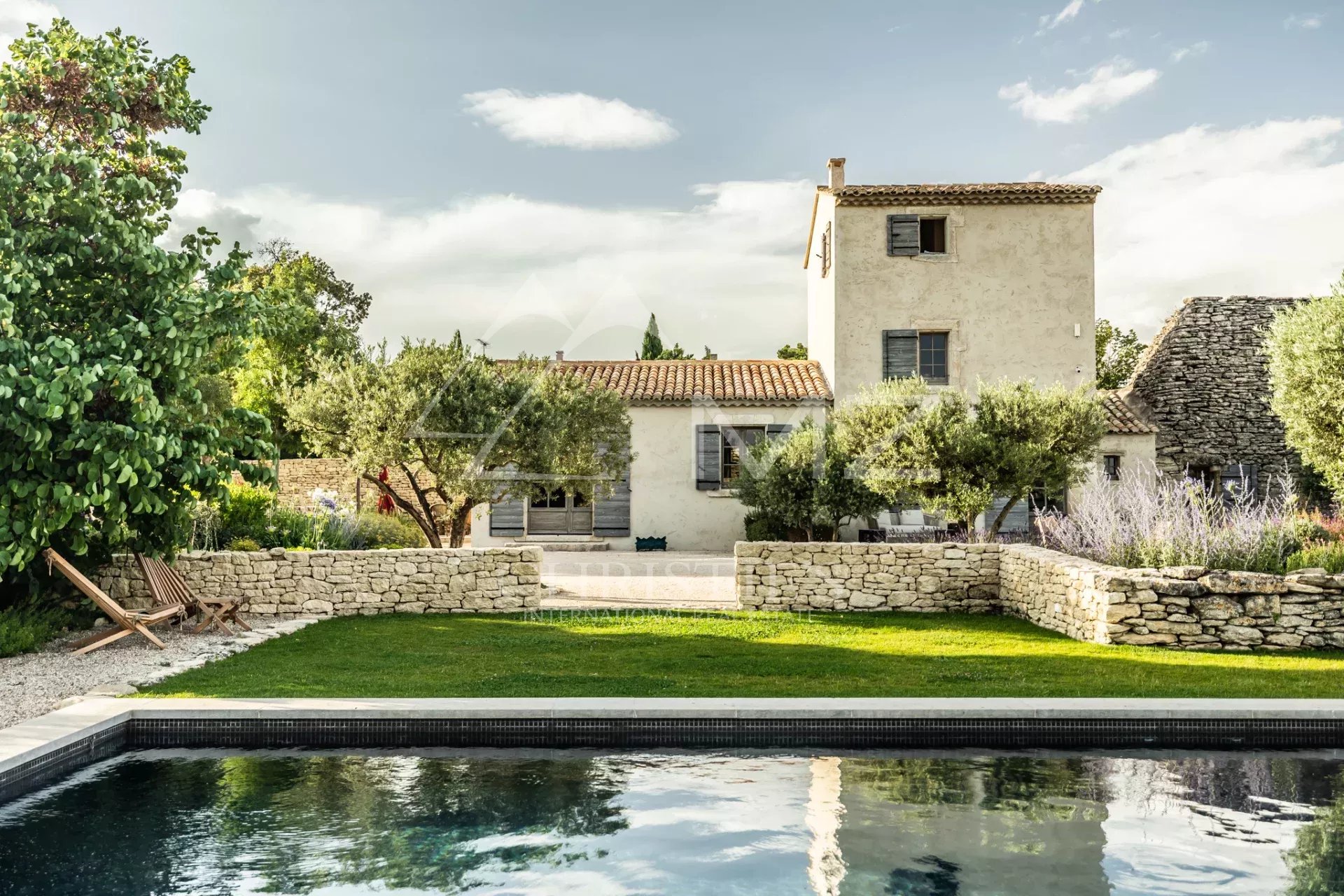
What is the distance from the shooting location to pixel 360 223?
20.1m

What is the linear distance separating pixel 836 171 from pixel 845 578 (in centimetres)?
1221

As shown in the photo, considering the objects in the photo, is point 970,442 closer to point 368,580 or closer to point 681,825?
point 368,580

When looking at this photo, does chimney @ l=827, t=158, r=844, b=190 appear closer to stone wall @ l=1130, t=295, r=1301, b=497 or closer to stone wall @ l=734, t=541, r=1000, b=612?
stone wall @ l=1130, t=295, r=1301, b=497

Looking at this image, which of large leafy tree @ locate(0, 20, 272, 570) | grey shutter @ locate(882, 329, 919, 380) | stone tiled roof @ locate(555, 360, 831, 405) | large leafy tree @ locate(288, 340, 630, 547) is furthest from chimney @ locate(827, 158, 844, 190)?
large leafy tree @ locate(0, 20, 272, 570)

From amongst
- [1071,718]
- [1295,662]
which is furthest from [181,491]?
[1295,662]

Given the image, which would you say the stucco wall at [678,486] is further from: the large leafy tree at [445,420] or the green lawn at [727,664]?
the green lawn at [727,664]

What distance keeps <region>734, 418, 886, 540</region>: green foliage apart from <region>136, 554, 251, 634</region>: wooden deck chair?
8.06 metres

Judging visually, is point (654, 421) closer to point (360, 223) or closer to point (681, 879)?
point (360, 223)

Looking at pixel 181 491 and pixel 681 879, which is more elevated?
pixel 181 491

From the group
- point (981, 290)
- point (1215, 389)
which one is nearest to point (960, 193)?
point (981, 290)

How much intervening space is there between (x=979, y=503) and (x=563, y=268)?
12.4 metres

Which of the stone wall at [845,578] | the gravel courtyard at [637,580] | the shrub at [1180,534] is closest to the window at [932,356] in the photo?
the gravel courtyard at [637,580]

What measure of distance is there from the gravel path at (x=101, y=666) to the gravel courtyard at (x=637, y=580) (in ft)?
12.3

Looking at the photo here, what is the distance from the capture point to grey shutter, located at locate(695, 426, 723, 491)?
20031 mm
